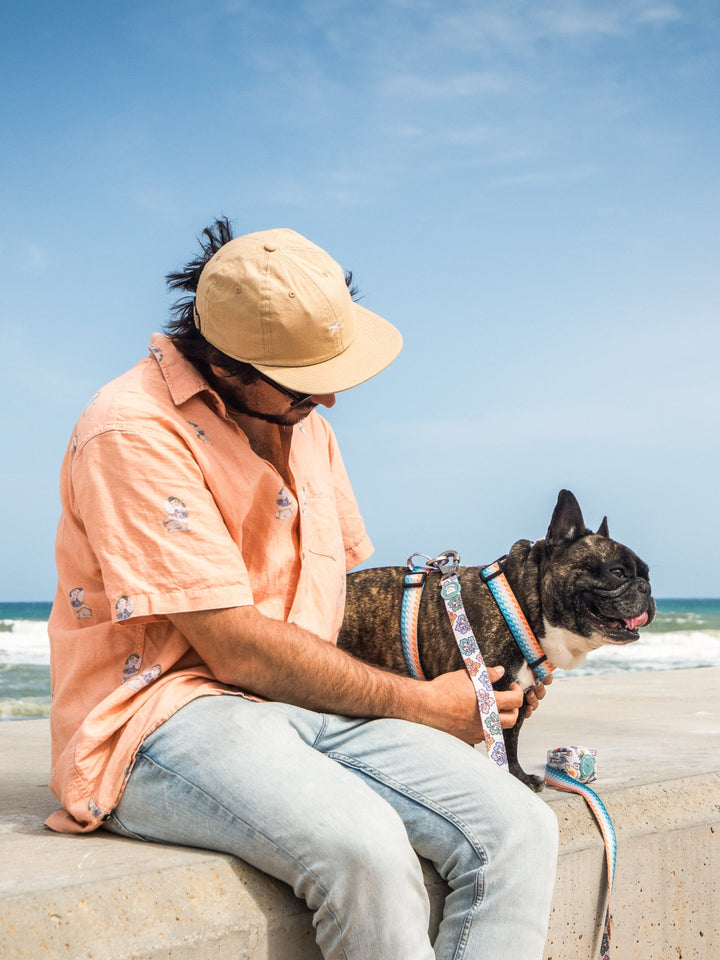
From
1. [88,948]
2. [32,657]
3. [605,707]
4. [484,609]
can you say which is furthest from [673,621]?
[88,948]

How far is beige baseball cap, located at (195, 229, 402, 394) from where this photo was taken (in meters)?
1.85

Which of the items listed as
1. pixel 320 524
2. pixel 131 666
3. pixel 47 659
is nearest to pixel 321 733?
pixel 131 666

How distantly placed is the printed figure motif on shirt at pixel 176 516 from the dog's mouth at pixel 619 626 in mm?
1728

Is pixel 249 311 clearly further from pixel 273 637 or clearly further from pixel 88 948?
pixel 88 948

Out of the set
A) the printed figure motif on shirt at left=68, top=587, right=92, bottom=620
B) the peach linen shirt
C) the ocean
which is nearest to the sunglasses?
the peach linen shirt

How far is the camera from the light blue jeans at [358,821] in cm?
151

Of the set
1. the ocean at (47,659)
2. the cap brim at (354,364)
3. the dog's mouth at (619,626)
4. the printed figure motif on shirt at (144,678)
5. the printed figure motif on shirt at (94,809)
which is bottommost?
the ocean at (47,659)

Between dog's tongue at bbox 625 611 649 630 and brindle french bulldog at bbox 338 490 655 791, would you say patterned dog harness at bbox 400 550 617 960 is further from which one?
dog's tongue at bbox 625 611 649 630

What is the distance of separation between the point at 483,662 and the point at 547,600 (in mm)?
675

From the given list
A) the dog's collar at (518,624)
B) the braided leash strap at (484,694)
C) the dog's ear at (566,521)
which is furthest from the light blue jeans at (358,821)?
the dog's ear at (566,521)

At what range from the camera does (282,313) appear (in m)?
1.84

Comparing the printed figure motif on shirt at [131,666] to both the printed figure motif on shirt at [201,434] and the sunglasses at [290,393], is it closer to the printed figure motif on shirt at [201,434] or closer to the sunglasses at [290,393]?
the printed figure motif on shirt at [201,434]

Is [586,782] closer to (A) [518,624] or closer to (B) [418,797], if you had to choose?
(A) [518,624]

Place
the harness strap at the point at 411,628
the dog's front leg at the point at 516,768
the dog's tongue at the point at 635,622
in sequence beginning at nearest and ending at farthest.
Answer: the dog's front leg at the point at 516,768
the harness strap at the point at 411,628
the dog's tongue at the point at 635,622
